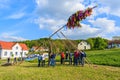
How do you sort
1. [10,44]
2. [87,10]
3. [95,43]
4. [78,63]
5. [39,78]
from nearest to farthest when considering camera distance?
[39,78]
[87,10]
[78,63]
[10,44]
[95,43]

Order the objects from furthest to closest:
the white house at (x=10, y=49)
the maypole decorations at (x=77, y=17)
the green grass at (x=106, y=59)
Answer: the white house at (x=10, y=49), the green grass at (x=106, y=59), the maypole decorations at (x=77, y=17)

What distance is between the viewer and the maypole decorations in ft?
84.6

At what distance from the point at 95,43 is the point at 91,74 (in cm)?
10029

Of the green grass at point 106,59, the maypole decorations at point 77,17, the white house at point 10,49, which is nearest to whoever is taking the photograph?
the maypole decorations at point 77,17

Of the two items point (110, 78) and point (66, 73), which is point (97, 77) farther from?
point (66, 73)

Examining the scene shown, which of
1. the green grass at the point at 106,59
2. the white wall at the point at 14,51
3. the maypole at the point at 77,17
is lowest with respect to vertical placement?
the green grass at the point at 106,59

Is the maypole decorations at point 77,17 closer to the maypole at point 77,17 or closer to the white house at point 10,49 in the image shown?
the maypole at point 77,17

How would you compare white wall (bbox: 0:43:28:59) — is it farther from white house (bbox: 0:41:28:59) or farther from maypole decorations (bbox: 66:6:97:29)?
maypole decorations (bbox: 66:6:97:29)

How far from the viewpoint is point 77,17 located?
26.2m

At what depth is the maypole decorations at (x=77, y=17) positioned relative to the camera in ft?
84.6

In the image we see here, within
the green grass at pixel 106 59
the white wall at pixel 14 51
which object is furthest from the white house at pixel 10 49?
the green grass at pixel 106 59

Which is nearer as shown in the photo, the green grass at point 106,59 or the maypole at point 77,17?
the maypole at point 77,17

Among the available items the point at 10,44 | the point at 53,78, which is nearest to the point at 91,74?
the point at 53,78

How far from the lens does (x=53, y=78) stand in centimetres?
1864
